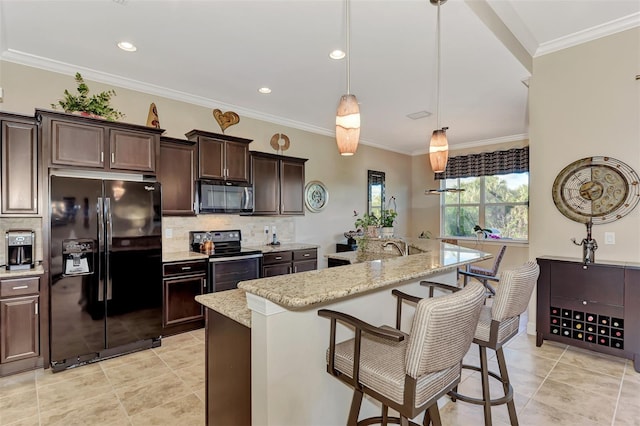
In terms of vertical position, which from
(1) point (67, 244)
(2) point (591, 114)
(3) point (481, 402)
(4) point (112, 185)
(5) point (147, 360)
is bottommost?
(5) point (147, 360)

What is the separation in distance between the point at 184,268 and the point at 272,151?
231 cm

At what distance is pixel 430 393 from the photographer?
1257 millimetres

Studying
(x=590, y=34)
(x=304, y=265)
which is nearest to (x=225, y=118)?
(x=304, y=265)

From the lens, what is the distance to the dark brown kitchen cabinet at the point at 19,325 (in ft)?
8.70

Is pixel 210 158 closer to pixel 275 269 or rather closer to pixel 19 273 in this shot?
pixel 275 269

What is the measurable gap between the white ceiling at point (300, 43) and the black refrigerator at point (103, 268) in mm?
1287

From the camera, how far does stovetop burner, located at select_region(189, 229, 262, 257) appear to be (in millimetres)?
4082

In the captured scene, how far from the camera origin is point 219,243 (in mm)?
4438

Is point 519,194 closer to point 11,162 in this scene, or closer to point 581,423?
point 581,423

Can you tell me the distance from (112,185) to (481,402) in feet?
11.3

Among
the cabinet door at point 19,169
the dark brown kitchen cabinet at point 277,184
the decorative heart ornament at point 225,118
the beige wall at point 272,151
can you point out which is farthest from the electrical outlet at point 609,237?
the cabinet door at point 19,169

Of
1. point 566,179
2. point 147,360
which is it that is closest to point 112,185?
point 147,360

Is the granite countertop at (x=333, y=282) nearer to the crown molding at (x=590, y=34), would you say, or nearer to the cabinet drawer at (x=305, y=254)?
the cabinet drawer at (x=305, y=254)

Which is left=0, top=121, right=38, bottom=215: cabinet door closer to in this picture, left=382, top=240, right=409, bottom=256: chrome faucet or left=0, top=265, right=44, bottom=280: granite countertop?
left=0, top=265, right=44, bottom=280: granite countertop
